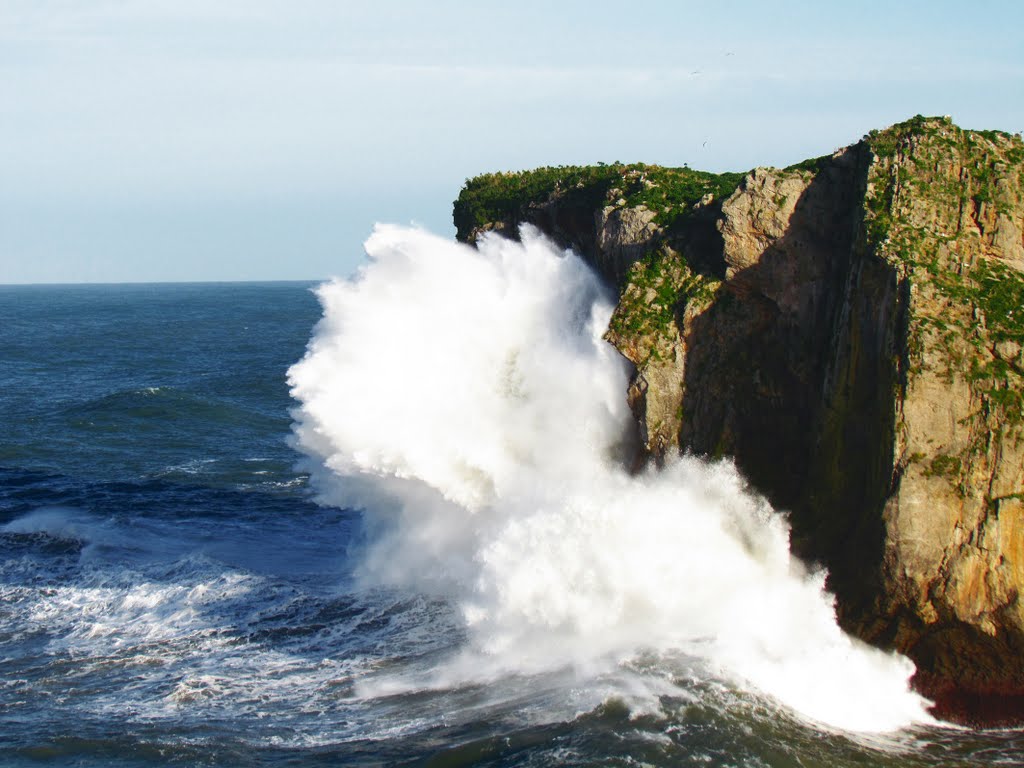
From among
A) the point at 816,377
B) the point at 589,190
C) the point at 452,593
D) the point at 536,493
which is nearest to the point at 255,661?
the point at 452,593

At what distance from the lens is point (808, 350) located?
21109 millimetres

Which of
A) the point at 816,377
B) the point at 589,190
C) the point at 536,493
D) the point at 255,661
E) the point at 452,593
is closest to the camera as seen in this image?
the point at 816,377

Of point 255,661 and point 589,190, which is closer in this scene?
point 255,661

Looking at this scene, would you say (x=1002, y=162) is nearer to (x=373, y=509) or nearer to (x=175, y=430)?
(x=373, y=509)

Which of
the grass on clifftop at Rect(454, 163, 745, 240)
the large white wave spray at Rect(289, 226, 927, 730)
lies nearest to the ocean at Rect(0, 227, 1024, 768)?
the large white wave spray at Rect(289, 226, 927, 730)

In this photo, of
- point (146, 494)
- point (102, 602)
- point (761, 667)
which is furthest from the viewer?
point (146, 494)

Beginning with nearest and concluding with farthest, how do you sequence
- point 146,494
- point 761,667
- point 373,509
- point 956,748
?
point 956,748 → point 761,667 → point 373,509 → point 146,494

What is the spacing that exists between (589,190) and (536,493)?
7607mm

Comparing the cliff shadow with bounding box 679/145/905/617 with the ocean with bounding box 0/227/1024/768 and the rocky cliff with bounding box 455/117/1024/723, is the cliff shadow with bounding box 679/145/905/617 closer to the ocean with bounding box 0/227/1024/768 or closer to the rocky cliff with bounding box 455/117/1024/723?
the rocky cliff with bounding box 455/117/1024/723

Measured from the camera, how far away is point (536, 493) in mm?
23828

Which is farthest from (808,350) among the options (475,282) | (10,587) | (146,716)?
(10,587)

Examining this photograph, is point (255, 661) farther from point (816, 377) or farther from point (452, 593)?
point (816, 377)

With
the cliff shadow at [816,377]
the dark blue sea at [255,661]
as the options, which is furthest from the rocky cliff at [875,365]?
the dark blue sea at [255,661]

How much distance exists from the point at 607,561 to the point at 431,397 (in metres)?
6.84
